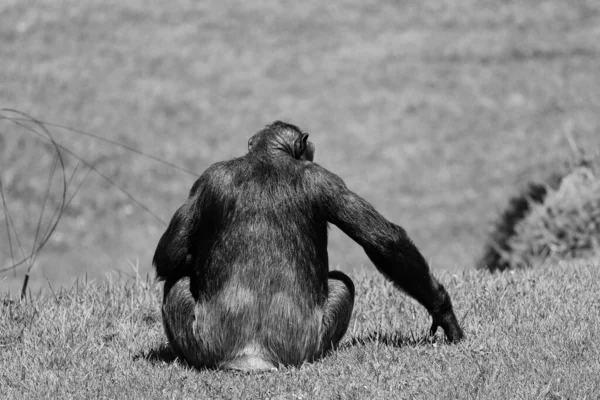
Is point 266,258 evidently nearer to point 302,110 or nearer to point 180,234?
point 180,234

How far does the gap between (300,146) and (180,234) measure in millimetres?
942

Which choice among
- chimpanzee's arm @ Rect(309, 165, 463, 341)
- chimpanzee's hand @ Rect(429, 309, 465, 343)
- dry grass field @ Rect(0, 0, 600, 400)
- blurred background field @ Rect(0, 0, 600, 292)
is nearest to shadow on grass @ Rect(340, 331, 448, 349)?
chimpanzee's hand @ Rect(429, 309, 465, 343)

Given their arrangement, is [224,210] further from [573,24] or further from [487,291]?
[573,24]

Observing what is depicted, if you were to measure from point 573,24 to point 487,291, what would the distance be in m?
18.8

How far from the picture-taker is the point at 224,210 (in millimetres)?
5812

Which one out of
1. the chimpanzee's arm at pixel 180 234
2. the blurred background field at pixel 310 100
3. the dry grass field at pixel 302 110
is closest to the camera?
the chimpanzee's arm at pixel 180 234

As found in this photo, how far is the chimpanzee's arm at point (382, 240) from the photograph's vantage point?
578cm

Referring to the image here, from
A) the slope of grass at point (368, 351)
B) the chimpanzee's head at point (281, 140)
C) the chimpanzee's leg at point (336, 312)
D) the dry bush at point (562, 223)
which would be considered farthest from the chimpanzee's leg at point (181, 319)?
the dry bush at point (562, 223)

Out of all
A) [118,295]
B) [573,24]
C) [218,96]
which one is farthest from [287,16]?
[118,295]

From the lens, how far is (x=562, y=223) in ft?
34.9

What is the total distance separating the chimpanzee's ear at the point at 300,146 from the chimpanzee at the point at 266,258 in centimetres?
9

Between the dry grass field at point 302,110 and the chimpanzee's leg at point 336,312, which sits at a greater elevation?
the dry grass field at point 302,110

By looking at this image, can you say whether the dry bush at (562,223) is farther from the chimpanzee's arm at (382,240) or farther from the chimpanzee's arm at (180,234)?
the chimpanzee's arm at (180,234)

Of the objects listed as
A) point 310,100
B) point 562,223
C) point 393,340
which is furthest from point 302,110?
point 393,340
